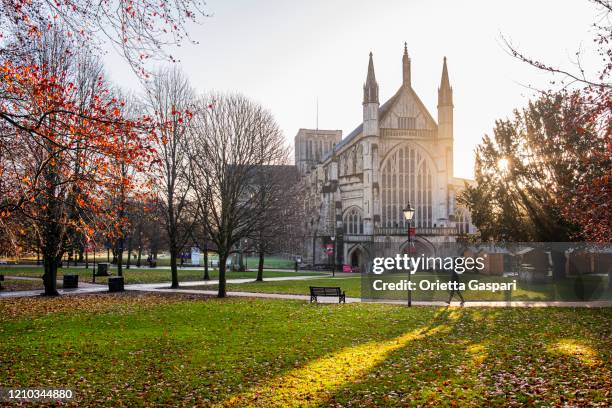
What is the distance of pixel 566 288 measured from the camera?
27.1 metres

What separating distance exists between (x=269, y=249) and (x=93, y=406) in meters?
29.1

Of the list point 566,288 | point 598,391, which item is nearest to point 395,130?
point 566,288

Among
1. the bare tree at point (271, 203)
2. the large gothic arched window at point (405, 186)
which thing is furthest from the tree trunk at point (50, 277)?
the large gothic arched window at point (405, 186)

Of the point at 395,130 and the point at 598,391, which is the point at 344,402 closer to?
the point at 598,391

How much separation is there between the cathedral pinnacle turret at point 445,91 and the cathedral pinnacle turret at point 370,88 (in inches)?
322

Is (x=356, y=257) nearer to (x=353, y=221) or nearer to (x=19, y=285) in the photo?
(x=353, y=221)

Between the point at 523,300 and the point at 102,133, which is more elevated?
the point at 102,133

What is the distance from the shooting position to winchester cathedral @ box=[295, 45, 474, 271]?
54000 mm

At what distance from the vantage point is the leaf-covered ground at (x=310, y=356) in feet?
26.0

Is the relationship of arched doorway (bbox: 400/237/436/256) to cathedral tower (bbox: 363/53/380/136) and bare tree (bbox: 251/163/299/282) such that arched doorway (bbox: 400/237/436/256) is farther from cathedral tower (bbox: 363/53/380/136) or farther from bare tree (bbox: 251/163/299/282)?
bare tree (bbox: 251/163/299/282)

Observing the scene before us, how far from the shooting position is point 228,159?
25641 millimetres

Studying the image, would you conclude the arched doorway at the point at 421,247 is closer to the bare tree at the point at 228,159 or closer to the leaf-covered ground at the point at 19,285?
the bare tree at the point at 228,159

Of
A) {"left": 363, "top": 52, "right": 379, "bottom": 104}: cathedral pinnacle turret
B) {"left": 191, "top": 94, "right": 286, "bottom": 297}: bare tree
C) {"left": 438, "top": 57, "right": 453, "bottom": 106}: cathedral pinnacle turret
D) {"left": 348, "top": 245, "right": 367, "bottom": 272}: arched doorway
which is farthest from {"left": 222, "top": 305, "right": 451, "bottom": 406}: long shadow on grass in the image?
{"left": 438, "top": 57, "right": 453, "bottom": 106}: cathedral pinnacle turret

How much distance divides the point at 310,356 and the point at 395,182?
1864 inches
